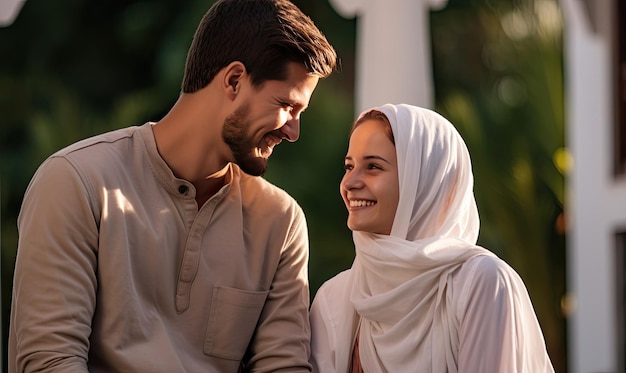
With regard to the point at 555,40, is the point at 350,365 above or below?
below

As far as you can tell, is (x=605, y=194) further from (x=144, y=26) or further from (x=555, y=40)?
(x=144, y=26)

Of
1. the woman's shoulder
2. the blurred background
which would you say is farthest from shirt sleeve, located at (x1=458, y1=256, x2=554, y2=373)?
the blurred background

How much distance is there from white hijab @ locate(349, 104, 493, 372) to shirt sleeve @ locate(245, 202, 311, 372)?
163 millimetres

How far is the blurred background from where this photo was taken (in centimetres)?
1164

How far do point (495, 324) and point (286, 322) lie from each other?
65cm

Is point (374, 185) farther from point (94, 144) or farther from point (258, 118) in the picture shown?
point (94, 144)

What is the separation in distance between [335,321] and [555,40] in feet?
28.6

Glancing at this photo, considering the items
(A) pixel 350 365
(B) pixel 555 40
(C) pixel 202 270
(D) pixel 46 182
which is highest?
(B) pixel 555 40

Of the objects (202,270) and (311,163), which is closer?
(202,270)

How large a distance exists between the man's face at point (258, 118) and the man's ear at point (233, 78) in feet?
0.13

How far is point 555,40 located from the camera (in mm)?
11805

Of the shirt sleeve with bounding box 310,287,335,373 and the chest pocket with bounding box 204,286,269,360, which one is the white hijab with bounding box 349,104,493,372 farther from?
the chest pocket with bounding box 204,286,269,360

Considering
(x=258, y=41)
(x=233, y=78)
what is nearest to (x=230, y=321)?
(x=233, y=78)

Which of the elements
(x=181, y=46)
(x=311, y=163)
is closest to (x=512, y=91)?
(x=311, y=163)
